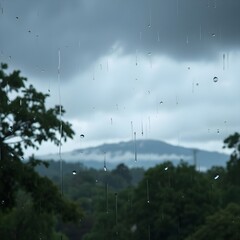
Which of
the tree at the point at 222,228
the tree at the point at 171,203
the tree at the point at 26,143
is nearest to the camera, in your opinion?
the tree at the point at 26,143

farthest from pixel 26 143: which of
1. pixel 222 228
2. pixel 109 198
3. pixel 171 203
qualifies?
pixel 109 198

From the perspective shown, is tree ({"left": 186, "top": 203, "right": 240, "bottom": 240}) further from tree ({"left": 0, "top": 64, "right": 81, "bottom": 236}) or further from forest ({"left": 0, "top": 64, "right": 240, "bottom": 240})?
tree ({"left": 0, "top": 64, "right": 81, "bottom": 236})

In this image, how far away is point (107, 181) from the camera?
17288 cm

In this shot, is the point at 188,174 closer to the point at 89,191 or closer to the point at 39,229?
the point at 39,229

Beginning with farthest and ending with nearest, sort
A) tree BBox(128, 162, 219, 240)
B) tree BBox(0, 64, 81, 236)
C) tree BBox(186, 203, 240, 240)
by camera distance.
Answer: tree BBox(128, 162, 219, 240)
tree BBox(186, 203, 240, 240)
tree BBox(0, 64, 81, 236)

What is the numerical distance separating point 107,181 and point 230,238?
13367 centimetres

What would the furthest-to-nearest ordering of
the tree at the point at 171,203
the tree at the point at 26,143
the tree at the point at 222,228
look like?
the tree at the point at 171,203 < the tree at the point at 222,228 < the tree at the point at 26,143

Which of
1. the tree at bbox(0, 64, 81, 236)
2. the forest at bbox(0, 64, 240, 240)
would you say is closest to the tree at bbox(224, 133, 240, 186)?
the forest at bbox(0, 64, 240, 240)

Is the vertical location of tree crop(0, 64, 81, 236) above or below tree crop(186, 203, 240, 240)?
above

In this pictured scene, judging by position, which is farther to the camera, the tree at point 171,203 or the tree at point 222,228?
the tree at point 171,203

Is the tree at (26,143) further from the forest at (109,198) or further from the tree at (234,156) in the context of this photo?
the tree at (234,156)

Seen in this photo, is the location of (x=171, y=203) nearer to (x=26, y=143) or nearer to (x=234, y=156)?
(x=234, y=156)

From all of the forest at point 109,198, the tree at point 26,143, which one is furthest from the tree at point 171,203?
the tree at point 26,143

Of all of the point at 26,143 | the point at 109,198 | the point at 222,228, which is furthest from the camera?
the point at 109,198
